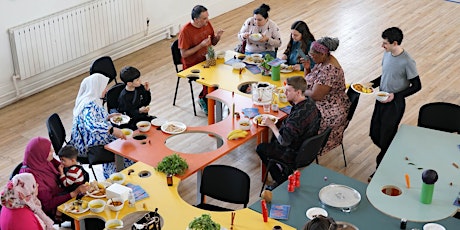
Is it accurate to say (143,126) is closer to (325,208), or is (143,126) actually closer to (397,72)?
(325,208)

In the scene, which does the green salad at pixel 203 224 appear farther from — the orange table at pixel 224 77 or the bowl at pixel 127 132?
the orange table at pixel 224 77

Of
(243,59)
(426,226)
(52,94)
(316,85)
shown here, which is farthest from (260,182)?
(52,94)

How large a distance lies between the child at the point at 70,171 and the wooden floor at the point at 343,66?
1.59m

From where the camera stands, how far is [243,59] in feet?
30.9

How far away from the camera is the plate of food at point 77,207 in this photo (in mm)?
6125

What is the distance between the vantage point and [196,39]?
31.0 ft

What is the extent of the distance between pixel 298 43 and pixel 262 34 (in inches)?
28.6

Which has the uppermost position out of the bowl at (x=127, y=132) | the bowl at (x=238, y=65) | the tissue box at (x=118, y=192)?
the bowl at (x=238, y=65)

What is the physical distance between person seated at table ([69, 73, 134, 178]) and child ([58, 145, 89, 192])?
744 millimetres

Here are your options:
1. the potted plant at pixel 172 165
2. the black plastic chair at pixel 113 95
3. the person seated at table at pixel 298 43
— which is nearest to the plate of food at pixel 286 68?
the person seated at table at pixel 298 43

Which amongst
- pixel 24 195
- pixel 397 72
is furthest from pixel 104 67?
pixel 397 72

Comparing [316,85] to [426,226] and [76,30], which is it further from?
[76,30]

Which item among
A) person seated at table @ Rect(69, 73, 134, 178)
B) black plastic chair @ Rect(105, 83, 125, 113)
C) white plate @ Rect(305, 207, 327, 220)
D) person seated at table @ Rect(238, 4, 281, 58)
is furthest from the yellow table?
person seated at table @ Rect(238, 4, 281, 58)

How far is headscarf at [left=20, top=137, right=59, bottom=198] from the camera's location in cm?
645
